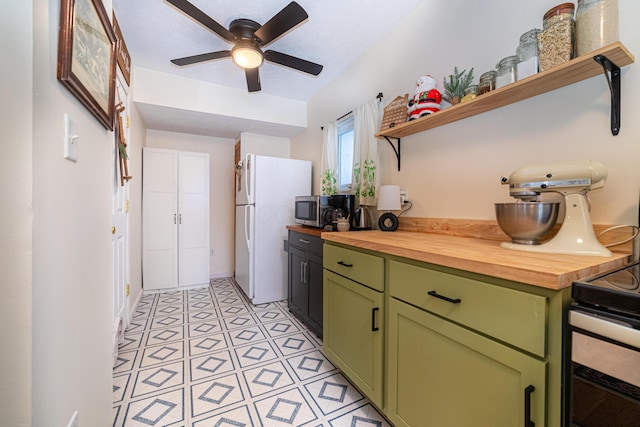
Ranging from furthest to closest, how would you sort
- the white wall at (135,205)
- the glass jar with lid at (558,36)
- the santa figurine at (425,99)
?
the white wall at (135,205) < the santa figurine at (425,99) < the glass jar with lid at (558,36)

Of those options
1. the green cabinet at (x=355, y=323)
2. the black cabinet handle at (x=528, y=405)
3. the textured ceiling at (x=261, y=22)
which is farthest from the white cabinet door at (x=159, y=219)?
the black cabinet handle at (x=528, y=405)

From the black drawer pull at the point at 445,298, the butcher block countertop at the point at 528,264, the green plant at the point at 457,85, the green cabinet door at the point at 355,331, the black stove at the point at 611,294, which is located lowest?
the green cabinet door at the point at 355,331

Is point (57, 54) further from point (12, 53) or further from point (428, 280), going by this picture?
point (428, 280)

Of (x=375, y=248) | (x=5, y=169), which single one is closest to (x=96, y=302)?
(x=5, y=169)

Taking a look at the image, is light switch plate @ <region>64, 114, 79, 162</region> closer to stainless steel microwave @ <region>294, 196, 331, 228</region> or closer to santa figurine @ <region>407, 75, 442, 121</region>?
santa figurine @ <region>407, 75, 442, 121</region>

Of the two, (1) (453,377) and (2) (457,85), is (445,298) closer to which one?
(1) (453,377)

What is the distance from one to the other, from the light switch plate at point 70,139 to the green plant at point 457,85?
5.62 ft

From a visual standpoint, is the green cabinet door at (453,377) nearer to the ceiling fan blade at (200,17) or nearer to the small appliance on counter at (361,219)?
the small appliance on counter at (361,219)

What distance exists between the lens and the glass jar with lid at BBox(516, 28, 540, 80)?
3.71ft

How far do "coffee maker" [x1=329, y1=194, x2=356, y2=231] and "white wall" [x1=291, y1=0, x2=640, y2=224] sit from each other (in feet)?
1.18

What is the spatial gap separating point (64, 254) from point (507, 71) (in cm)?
182

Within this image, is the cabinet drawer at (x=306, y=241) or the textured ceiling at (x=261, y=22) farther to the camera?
the cabinet drawer at (x=306, y=241)

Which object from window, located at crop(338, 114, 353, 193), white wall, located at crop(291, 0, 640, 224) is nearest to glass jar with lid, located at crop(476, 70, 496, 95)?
white wall, located at crop(291, 0, 640, 224)

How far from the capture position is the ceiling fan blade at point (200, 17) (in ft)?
5.08
